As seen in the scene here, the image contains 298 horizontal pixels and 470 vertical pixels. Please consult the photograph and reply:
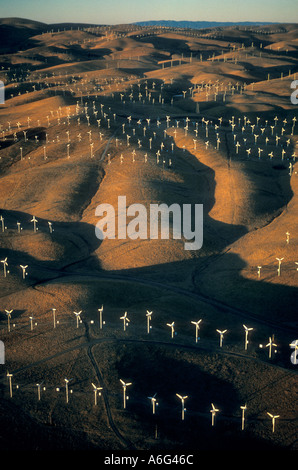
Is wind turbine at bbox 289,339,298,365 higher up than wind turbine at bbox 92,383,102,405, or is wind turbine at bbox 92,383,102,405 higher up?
wind turbine at bbox 92,383,102,405

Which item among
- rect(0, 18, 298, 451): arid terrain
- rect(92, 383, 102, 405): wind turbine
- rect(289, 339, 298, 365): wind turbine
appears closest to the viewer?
rect(0, 18, 298, 451): arid terrain

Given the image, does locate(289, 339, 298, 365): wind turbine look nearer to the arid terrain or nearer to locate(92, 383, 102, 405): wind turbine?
the arid terrain

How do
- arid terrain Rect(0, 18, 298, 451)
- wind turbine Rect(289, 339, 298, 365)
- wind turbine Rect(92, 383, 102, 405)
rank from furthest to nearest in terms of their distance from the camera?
wind turbine Rect(289, 339, 298, 365), wind turbine Rect(92, 383, 102, 405), arid terrain Rect(0, 18, 298, 451)

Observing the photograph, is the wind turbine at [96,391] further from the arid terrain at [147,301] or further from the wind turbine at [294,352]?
the wind turbine at [294,352]

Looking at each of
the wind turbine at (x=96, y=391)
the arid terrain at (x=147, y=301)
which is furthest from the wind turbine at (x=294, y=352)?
the wind turbine at (x=96, y=391)

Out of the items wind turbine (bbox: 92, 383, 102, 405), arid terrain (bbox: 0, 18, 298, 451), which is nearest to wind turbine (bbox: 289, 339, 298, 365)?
arid terrain (bbox: 0, 18, 298, 451)

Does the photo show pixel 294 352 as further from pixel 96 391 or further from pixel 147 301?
pixel 96 391

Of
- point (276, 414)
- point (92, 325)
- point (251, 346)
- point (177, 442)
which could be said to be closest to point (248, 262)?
point (251, 346)

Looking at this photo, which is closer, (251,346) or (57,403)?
(57,403)

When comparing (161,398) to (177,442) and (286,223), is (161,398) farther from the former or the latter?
(286,223)
